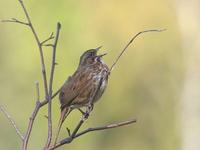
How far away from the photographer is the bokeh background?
60.3ft

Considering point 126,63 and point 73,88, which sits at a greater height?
point 73,88

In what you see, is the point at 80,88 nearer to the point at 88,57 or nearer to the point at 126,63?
the point at 88,57

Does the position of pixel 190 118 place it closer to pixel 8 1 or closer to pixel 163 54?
pixel 163 54

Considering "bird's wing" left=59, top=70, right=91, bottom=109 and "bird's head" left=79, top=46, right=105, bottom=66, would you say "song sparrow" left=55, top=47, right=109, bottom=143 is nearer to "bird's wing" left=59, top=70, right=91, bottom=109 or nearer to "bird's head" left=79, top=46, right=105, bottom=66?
"bird's wing" left=59, top=70, right=91, bottom=109

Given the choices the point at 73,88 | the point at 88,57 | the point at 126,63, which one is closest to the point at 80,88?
the point at 73,88

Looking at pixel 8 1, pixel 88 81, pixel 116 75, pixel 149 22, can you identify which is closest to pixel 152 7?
pixel 149 22

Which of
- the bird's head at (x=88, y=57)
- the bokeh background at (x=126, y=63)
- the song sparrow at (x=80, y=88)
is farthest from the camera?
the bokeh background at (x=126, y=63)

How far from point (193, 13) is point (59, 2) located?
2936 millimetres

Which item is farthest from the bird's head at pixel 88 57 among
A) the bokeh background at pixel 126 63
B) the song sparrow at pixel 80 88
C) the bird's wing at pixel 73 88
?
the bokeh background at pixel 126 63

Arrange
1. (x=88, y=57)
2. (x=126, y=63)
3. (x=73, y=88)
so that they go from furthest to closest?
1. (x=126, y=63)
2. (x=88, y=57)
3. (x=73, y=88)

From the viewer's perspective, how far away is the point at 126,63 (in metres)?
21.3

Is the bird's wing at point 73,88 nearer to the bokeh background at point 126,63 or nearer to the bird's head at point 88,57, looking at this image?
the bird's head at point 88,57

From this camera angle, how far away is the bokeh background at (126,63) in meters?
18.4

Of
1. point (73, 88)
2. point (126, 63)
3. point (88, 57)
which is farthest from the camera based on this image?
point (126, 63)
